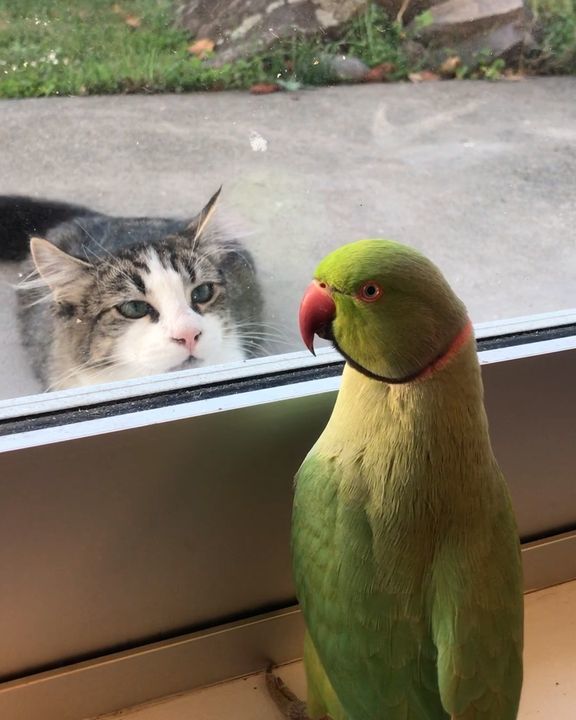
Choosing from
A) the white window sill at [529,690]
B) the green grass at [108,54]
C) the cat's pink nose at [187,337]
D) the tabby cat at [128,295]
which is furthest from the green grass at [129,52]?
the white window sill at [529,690]

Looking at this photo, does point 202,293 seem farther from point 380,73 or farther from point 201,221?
point 380,73

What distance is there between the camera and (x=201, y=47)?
0.64 m

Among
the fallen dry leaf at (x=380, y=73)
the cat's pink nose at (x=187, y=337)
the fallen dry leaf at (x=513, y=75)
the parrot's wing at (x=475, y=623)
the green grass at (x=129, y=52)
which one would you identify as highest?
the green grass at (x=129, y=52)

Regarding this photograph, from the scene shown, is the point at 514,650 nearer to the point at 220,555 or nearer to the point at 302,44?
the point at 220,555

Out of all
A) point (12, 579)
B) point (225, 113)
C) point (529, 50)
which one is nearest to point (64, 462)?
point (12, 579)

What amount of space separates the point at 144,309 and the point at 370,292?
334 millimetres

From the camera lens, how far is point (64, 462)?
1.89ft

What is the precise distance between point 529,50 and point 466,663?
22.9 inches

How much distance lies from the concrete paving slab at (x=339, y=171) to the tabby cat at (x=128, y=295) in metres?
0.02

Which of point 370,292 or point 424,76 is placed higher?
point 424,76

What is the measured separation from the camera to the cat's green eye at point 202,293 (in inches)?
29.8

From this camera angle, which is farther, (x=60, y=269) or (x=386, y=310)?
(x=60, y=269)

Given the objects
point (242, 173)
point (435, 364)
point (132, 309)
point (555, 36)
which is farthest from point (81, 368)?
point (555, 36)

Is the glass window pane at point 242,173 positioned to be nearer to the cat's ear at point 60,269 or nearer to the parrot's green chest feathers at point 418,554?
the cat's ear at point 60,269
